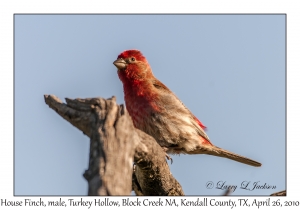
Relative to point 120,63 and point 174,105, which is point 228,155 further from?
point 120,63

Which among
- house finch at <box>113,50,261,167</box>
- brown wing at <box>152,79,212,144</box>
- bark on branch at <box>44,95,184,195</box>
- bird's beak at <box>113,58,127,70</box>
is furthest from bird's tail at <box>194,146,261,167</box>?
bark on branch at <box>44,95,184,195</box>

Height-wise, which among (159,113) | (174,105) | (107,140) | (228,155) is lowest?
(228,155)

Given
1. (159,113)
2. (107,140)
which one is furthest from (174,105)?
(107,140)

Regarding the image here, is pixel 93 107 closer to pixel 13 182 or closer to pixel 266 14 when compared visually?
pixel 13 182

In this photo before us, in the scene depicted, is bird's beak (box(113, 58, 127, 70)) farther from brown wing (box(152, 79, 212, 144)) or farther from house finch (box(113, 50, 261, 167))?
brown wing (box(152, 79, 212, 144))

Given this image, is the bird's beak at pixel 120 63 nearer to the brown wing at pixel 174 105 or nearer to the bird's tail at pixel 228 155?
the brown wing at pixel 174 105

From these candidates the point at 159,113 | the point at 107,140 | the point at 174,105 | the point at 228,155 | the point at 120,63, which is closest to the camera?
the point at 107,140
